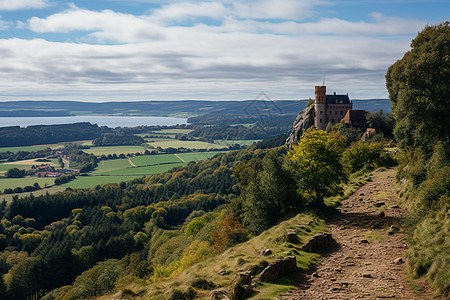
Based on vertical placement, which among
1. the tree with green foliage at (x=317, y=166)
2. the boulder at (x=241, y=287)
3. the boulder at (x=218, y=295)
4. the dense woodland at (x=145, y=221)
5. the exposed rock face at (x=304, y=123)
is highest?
the exposed rock face at (x=304, y=123)

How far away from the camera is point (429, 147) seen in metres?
37.7

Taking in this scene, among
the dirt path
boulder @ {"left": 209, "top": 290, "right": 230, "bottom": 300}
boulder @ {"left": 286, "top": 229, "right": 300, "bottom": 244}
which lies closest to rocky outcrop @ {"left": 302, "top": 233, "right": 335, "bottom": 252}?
the dirt path

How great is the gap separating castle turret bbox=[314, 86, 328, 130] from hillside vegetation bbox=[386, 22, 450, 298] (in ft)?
262

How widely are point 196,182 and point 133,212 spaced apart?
50150mm

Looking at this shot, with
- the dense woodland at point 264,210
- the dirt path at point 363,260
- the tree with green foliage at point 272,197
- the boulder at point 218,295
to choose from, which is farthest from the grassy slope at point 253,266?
the tree with green foliage at point 272,197

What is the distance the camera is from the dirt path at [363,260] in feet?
63.1

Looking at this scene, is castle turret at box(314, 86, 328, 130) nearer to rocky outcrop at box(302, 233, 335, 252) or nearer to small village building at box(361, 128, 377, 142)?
small village building at box(361, 128, 377, 142)

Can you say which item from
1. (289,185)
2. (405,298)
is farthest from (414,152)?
(405,298)

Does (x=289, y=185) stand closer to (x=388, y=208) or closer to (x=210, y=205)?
(x=388, y=208)

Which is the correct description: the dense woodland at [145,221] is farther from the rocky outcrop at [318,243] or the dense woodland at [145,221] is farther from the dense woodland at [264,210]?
the rocky outcrop at [318,243]

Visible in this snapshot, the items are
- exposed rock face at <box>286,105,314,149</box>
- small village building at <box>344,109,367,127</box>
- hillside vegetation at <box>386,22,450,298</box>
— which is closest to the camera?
hillside vegetation at <box>386,22,450,298</box>

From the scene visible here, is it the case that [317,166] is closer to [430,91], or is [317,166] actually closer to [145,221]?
[430,91]

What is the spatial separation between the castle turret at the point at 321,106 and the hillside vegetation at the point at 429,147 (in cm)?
7973

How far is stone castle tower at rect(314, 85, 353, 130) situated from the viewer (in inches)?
4818
